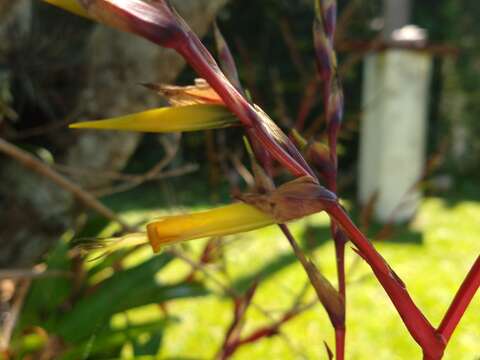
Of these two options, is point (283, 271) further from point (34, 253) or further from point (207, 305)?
point (34, 253)

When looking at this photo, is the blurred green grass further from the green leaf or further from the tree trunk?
the tree trunk

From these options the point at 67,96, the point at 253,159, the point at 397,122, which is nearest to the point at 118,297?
the point at 67,96

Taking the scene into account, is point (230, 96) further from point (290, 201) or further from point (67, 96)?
point (67, 96)

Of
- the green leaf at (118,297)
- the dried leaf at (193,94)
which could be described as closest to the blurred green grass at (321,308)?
the green leaf at (118,297)

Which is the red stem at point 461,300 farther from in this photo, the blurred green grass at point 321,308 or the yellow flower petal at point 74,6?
the blurred green grass at point 321,308

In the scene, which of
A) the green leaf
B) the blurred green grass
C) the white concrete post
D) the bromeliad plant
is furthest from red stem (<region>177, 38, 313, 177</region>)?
the white concrete post

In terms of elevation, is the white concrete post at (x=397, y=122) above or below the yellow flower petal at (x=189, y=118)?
below

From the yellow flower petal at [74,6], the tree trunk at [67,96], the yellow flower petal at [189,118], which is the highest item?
the yellow flower petal at [74,6]
